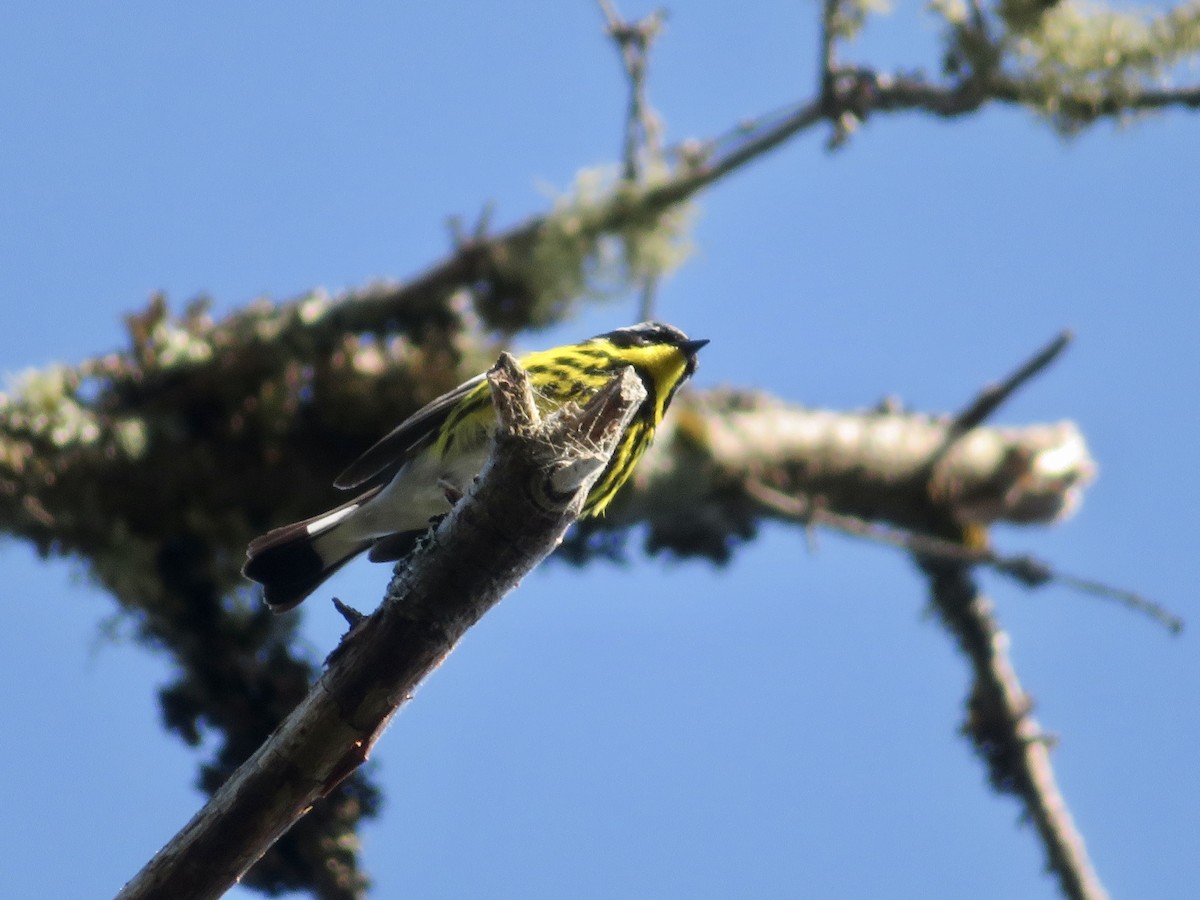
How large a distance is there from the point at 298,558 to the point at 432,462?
458 millimetres

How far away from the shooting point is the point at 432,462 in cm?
402

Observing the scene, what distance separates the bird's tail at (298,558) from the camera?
3922mm

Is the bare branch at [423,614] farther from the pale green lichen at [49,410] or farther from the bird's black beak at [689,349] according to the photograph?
the pale green lichen at [49,410]

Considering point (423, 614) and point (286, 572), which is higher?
point (286, 572)

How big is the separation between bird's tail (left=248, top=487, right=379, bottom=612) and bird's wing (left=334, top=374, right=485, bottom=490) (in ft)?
0.41

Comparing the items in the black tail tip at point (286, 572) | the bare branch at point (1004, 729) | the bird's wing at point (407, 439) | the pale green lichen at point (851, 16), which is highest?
the pale green lichen at point (851, 16)

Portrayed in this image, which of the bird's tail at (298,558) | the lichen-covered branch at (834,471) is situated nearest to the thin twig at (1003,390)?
the lichen-covered branch at (834,471)

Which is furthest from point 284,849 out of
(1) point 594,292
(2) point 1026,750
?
(2) point 1026,750

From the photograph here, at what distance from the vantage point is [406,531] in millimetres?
4238

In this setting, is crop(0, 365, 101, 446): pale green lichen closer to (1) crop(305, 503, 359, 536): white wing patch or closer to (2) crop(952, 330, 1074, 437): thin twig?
(1) crop(305, 503, 359, 536): white wing patch

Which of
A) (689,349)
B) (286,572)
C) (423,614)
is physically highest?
(689,349)

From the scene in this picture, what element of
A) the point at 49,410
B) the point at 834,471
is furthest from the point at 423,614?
the point at 834,471

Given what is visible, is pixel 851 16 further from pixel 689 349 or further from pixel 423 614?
pixel 423 614

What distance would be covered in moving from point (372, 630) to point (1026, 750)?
3.54 meters
